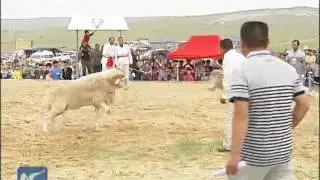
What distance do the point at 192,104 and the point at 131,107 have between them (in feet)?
4.56

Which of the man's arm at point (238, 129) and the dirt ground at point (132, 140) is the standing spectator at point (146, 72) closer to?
the dirt ground at point (132, 140)

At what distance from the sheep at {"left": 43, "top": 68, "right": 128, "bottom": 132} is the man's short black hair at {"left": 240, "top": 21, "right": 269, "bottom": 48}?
703 centimetres

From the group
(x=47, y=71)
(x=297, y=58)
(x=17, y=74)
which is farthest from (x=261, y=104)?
(x=17, y=74)

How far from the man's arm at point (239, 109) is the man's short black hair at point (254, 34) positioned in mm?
191

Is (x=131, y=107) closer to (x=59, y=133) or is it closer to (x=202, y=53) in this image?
(x=59, y=133)

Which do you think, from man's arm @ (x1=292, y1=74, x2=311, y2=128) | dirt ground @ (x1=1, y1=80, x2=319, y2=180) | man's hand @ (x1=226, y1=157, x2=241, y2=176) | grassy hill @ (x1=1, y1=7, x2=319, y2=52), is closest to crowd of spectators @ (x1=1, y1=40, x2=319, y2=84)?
dirt ground @ (x1=1, y1=80, x2=319, y2=180)

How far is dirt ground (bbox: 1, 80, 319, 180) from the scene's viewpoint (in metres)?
8.61

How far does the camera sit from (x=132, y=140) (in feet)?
35.9

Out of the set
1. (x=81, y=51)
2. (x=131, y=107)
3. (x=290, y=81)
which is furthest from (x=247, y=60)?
(x=81, y=51)

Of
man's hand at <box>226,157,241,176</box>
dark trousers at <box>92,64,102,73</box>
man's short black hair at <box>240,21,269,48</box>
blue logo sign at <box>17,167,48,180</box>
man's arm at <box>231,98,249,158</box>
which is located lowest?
dark trousers at <box>92,64,102,73</box>

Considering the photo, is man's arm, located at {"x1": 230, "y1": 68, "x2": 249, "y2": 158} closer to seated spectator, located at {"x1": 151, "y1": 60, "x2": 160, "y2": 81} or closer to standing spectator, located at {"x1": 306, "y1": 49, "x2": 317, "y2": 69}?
standing spectator, located at {"x1": 306, "y1": 49, "x2": 317, "y2": 69}

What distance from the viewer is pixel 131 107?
49.4 ft

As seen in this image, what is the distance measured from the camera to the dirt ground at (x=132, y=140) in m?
8.61

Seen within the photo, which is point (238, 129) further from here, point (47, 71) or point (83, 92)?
point (47, 71)
